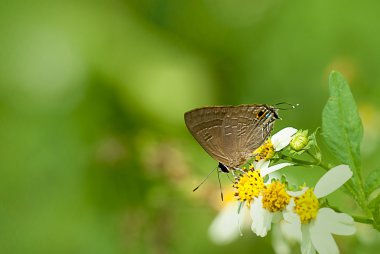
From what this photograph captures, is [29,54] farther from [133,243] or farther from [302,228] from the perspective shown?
[302,228]

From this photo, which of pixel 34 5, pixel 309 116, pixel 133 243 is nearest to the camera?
pixel 133 243

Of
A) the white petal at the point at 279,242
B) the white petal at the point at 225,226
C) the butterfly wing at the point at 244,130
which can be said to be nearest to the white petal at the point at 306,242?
the butterfly wing at the point at 244,130

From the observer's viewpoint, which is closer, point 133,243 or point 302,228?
point 302,228

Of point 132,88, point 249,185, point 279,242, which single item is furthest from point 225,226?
point 132,88

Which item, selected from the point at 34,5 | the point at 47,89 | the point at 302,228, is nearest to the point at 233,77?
the point at 47,89

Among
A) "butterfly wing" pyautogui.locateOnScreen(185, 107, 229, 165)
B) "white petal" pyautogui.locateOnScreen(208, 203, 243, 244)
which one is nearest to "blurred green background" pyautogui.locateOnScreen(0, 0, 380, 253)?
"white petal" pyautogui.locateOnScreen(208, 203, 243, 244)

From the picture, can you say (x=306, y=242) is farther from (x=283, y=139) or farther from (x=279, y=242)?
(x=279, y=242)
